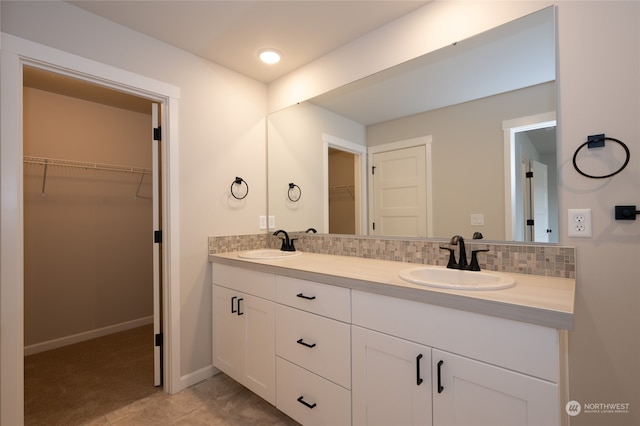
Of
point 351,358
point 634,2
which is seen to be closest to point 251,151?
point 351,358

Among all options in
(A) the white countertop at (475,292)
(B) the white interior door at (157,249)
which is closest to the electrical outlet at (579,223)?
(A) the white countertop at (475,292)

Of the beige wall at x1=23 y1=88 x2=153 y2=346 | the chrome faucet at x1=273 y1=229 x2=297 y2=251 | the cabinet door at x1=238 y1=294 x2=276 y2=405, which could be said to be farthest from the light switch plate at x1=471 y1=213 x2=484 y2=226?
the beige wall at x1=23 y1=88 x2=153 y2=346

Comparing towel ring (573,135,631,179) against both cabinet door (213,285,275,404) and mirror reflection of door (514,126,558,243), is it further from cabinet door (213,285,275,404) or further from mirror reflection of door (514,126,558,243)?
cabinet door (213,285,275,404)

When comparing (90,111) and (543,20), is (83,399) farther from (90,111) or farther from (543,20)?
(543,20)

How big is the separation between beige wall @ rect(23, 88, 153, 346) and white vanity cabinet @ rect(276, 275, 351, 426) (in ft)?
7.87

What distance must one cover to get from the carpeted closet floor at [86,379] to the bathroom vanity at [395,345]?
0.86 m

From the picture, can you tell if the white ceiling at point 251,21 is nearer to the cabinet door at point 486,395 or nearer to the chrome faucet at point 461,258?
the chrome faucet at point 461,258

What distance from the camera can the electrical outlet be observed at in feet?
4.10

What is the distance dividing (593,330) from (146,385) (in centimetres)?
261

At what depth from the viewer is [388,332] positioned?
1.24 meters

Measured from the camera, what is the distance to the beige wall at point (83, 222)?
2.71 meters

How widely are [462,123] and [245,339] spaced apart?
184 centimetres

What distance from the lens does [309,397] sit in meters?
1.53

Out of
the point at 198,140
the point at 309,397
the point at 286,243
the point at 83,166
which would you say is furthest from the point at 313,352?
the point at 83,166
